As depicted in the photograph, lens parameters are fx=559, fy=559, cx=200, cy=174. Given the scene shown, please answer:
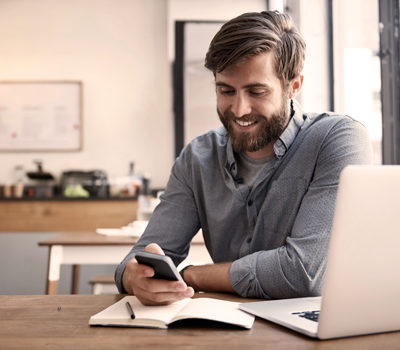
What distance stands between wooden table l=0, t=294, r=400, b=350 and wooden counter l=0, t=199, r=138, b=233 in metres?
3.91

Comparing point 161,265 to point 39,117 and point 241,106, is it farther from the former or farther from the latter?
point 39,117

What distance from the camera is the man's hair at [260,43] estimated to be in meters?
1.46

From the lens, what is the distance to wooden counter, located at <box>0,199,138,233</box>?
4965mm

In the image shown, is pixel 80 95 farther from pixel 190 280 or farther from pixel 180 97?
pixel 190 280

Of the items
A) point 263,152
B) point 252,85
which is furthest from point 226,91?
point 263,152

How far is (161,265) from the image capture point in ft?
3.42

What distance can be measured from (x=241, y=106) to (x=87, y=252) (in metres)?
1.64

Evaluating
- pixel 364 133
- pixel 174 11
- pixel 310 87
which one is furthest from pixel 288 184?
pixel 174 11

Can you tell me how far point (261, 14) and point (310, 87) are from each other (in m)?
2.70

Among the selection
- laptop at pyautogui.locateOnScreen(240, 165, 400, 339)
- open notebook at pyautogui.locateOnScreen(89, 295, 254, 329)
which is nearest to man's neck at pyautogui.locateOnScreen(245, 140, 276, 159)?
open notebook at pyautogui.locateOnScreen(89, 295, 254, 329)

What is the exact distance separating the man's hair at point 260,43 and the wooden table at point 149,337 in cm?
73

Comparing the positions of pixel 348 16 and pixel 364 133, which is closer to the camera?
pixel 364 133

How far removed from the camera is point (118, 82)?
566 cm

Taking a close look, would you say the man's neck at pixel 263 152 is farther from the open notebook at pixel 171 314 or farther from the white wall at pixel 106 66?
the white wall at pixel 106 66
